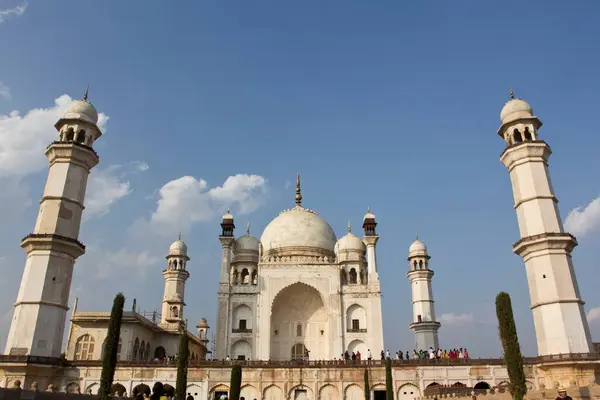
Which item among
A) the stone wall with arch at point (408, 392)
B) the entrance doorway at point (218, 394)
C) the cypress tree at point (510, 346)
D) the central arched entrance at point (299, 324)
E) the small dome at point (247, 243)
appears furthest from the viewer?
the small dome at point (247, 243)

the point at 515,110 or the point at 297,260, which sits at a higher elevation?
the point at 515,110

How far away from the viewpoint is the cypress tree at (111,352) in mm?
14416

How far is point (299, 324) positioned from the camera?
34.0m

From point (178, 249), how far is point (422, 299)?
1894 centimetres

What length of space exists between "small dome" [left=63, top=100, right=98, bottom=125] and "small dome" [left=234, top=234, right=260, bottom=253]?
1278cm

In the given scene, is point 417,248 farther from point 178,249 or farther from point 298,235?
point 178,249

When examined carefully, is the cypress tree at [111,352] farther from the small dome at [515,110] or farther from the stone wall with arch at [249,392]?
the small dome at [515,110]

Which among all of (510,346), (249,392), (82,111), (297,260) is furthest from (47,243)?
(510,346)

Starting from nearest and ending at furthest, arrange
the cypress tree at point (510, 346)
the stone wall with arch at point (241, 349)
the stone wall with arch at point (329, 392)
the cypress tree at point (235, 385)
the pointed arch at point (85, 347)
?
the cypress tree at point (510, 346)
the cypress tree at point (235, 385)
the stone wall with arch at point (329, 392)
the pointed arch at point (85, 347)
the stone wall with arch at point (241, 349)

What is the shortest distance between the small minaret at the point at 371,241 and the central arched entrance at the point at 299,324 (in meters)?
3.83

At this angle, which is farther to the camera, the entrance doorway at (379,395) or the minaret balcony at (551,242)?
the entrance doorway at (379,395)

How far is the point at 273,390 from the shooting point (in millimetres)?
25562

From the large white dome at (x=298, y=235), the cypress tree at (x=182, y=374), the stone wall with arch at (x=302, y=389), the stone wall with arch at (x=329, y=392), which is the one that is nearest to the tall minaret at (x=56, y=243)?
the cypress tree at (x=182, y=374)

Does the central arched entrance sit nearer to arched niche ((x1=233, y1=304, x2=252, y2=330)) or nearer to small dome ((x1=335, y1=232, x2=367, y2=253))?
arched niche ((x1=233, y1=304, x2=252, y2=330))
